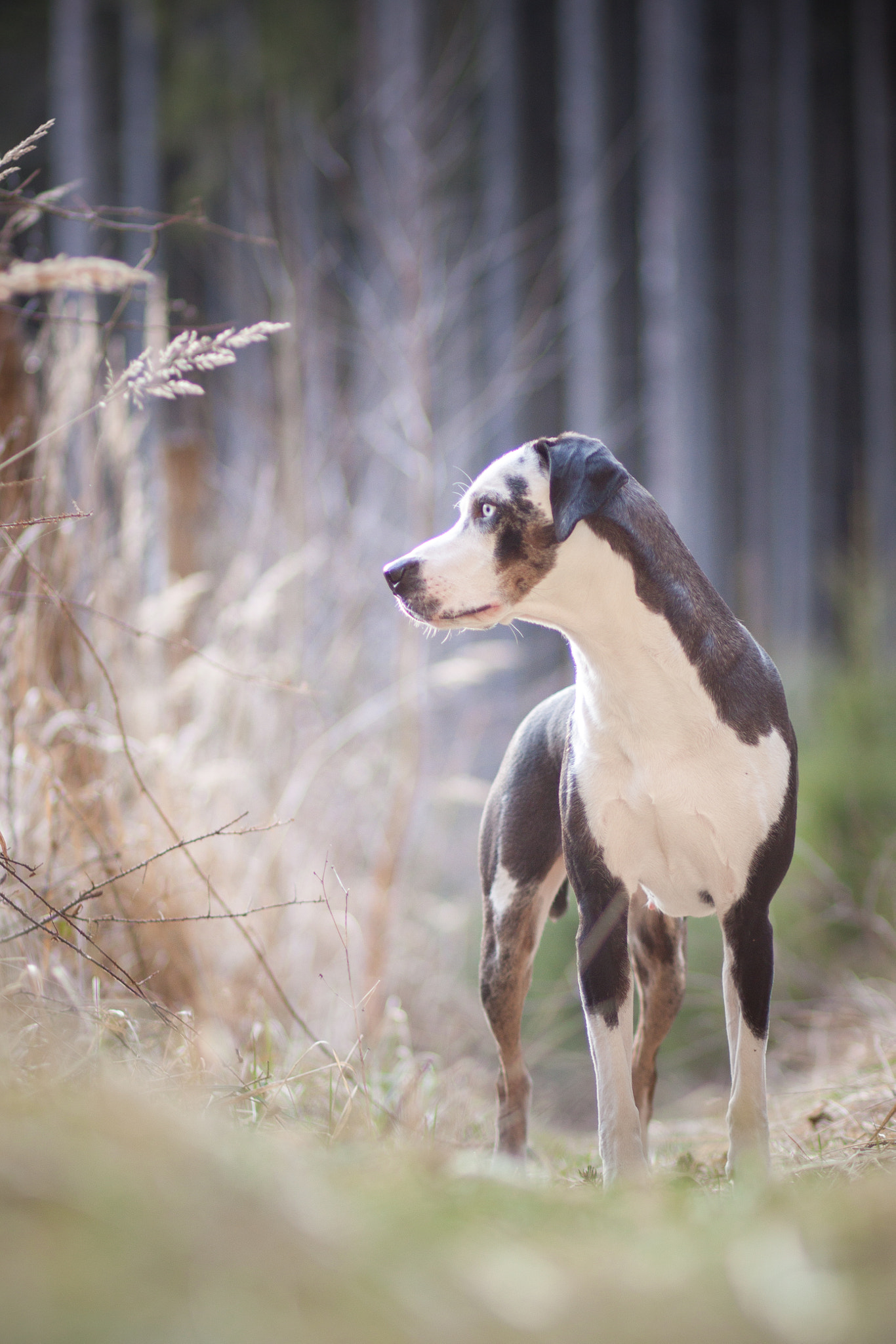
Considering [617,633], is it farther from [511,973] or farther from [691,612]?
[511,973]

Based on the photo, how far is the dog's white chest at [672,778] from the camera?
190 centimetres

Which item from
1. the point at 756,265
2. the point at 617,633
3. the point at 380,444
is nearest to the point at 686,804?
the point at 617,633

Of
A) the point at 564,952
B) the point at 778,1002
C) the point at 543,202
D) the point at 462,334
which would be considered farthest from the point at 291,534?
the point at 543,202

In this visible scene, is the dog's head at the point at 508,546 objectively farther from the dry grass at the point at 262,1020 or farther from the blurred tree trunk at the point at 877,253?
the blurred tree trunk at the point at 877,253

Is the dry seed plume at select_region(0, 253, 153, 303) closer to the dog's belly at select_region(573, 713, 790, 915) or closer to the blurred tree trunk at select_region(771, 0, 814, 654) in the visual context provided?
the dog's belly at select_region(573, 713, 790, 915)

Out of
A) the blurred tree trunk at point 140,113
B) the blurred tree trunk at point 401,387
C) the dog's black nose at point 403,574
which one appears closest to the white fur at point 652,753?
the dog's black nose at point 403,574

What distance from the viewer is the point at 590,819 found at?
6.43 feet

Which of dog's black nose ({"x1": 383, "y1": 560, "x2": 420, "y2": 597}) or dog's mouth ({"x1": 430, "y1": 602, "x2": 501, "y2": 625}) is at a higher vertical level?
dog's black nose ({"x1": 383, "y1": 560, "x2": 420, "y2": 597})

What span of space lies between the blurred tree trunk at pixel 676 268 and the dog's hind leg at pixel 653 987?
5.97 meters

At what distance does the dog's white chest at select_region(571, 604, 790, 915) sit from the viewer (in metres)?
1.90

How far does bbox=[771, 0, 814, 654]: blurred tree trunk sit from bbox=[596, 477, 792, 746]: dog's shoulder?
10.7 m

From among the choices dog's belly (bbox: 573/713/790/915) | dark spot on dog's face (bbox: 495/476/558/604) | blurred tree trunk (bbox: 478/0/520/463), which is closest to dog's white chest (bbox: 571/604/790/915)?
dog's belly (bbox: 573/713/790/915)

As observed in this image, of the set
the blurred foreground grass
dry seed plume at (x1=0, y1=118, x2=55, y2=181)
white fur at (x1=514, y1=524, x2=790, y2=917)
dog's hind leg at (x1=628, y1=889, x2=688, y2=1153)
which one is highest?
dry seed plume at (x1=0, y1=118, x2=55, y2=181)

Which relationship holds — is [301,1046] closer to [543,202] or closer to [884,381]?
[543,202]
